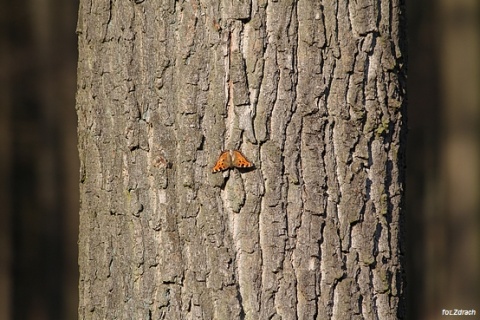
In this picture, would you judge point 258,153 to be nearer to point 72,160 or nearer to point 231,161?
point 231,161

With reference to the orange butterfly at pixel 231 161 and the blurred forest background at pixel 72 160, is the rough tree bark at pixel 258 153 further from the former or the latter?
the blurred forest background at pixel 72 160

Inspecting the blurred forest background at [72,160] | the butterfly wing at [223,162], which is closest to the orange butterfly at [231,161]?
the butterfly wing at [223,162]

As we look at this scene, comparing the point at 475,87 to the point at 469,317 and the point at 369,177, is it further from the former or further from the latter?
the point at 369,177

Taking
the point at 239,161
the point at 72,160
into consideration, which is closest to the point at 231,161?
the point at 239,161

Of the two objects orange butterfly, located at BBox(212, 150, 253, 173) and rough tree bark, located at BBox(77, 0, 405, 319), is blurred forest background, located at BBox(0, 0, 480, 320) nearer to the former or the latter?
rough tree bark, located at BBox(77, 0, 405, 319)

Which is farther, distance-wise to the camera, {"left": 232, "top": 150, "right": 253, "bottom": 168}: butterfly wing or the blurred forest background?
the blurred forest background

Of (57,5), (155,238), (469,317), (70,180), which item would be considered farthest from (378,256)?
(57,5)

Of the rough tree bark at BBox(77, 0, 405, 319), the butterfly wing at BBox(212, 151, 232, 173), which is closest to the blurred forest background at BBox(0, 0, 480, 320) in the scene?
the rough tree bark at BBox(77, 0, 405, 319)
